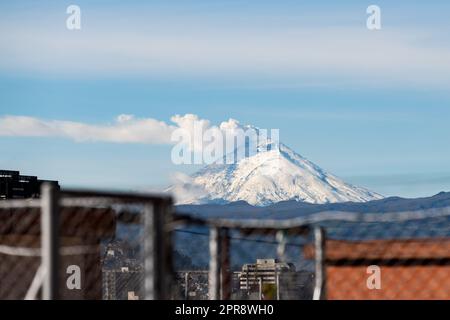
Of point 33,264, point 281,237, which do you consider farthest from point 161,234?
point 33,264

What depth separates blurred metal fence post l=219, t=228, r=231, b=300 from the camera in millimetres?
10679

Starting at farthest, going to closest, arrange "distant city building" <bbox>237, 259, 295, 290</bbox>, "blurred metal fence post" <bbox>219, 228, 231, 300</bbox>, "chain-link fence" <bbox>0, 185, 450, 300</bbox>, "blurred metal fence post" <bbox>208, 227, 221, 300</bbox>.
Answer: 1. "distant city building" <bbox>237, 259, 295, 290</bbox>
2. "blurred metal fence post" <bbox>219, 228, 231, 300</bbox>
3. "blurred metal fence post" <bbox>208, 227, 221, 300</bbox>
4. "chain-link fence" <bbox>0, 185, 450, 300</bbox>

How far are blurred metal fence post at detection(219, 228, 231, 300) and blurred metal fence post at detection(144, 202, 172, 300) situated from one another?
1869 millimetres

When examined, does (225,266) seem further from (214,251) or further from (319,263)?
(214,251)

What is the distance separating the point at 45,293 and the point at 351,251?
40.2 ft

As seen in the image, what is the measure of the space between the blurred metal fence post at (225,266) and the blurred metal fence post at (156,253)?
6.13 feet

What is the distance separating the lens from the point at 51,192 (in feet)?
23.9

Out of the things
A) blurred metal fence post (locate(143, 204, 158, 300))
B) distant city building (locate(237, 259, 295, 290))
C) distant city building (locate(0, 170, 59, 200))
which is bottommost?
blurred metal fence post (locate(143, 204, 158, 300))

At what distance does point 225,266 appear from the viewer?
11.4 metres

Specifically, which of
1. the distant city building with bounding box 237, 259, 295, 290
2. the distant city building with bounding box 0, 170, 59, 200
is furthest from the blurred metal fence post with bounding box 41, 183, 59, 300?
the distant city building with bounding box 0, 170, 59, 200

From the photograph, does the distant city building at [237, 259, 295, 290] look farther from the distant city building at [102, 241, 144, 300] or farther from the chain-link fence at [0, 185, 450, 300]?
the distant city building at [102, 241, 144, 300]

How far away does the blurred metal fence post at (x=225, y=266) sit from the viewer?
10679mm

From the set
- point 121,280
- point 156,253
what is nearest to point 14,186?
point 121,280
